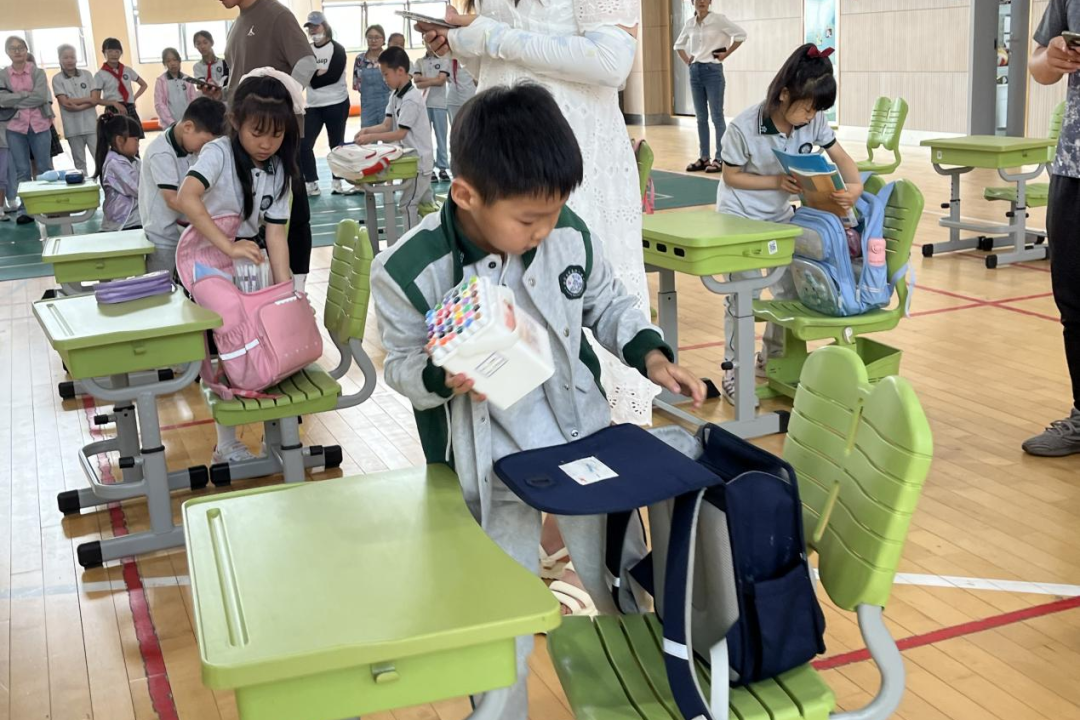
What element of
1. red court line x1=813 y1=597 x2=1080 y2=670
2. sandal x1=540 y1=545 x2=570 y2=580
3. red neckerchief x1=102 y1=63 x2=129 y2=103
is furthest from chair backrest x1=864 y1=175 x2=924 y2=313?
red neckerchief x1=102 y1=63 x2=129 y2=103

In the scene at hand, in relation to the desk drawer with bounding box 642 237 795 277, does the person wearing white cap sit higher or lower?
higher

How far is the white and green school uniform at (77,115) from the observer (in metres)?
11.5

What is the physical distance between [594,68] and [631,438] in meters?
1.38

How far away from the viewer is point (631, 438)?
5.39 feet

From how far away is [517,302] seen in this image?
→ 5.88 feet

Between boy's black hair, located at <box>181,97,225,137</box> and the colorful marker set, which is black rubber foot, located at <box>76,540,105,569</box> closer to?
boy's black hair, located at <box>181,97,225,137</box>

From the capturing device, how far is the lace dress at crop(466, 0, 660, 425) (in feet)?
9.23

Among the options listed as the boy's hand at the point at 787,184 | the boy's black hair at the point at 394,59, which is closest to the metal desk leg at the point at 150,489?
the boy's hand at the point at 787,184

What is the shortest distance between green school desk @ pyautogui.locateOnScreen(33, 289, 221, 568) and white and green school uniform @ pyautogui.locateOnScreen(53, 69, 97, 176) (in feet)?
28.6

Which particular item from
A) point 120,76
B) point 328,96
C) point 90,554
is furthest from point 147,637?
point 120,76

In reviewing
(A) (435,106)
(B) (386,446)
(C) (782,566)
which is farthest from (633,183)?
(A) (435,106)

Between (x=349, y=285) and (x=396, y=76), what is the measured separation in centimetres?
533

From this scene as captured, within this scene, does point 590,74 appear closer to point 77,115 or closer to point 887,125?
point 887,125

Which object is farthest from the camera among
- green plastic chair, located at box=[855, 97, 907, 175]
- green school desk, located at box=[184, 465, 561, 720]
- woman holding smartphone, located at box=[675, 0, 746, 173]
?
woman holding smartphone, located at box=[675, 0, 746, 173]
